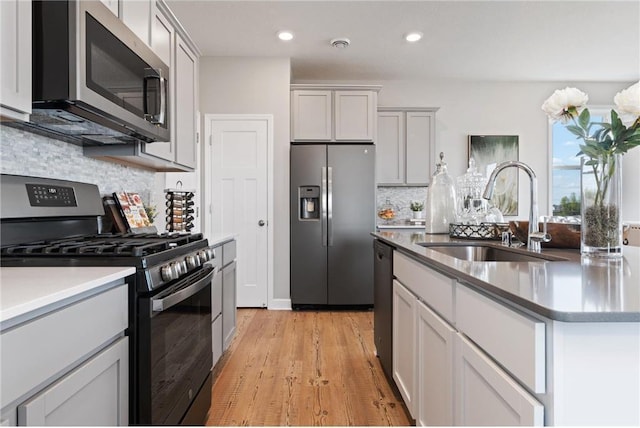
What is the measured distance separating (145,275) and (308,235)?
281 cm

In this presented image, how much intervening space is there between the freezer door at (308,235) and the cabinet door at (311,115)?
208mm

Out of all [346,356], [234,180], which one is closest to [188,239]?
[346,356]

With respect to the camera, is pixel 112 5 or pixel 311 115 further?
pixel 311 115

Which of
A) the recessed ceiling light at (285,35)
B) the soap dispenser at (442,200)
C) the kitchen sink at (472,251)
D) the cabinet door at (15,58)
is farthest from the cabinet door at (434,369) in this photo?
the recessed ceiling light at (285,35)

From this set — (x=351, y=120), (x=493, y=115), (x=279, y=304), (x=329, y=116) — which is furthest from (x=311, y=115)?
(x=493, y=115)

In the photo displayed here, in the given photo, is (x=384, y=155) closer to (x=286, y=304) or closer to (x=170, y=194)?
(x=286, y=304)

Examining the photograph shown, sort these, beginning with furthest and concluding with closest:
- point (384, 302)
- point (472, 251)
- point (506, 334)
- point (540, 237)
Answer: point (384, 302)
point (472, 251)
point (540, 237)
point (506, 334)

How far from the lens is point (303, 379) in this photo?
7.64 ft

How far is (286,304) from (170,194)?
180 centimetres

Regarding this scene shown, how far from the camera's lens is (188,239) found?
178 cm

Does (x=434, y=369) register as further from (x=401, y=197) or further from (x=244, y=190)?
(x=401, y=197)

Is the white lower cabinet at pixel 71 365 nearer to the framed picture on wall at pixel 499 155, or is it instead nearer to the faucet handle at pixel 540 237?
the faucet handle at pixel 540 237

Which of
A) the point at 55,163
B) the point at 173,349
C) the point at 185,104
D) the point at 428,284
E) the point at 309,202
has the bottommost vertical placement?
the point at 173,349

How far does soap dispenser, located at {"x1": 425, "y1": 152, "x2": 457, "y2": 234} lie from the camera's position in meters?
2.51
